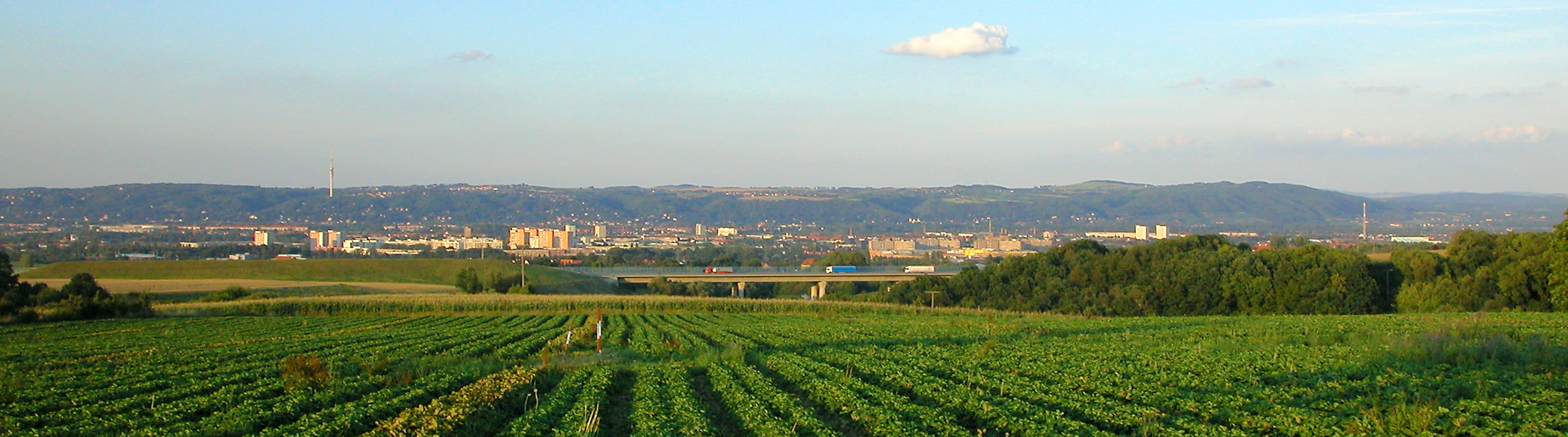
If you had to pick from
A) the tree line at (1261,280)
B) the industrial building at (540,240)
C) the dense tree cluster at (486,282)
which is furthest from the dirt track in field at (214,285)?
the industrial building at (540,240)

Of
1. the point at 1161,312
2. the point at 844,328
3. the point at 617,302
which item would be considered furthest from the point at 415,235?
the point at 844,328

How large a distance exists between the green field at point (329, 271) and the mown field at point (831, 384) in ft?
185

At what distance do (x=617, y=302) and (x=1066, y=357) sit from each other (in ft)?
149

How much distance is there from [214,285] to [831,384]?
70.7m

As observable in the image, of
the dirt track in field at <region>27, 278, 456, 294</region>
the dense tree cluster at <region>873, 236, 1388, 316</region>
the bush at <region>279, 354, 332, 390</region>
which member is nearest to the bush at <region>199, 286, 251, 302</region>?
the dirt track in field at <region>27, 278, 456, 294</region>

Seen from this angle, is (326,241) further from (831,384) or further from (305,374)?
(831,384)

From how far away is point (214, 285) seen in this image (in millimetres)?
75625

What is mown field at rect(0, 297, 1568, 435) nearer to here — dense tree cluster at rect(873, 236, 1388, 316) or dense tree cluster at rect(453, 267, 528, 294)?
dense tree cluster at rect(873, 236, 1388, 316)

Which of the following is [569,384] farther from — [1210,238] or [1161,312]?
[1210,238]

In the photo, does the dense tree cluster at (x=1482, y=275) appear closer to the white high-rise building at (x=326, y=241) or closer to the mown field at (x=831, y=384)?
the mown field at (x=831, y=384)

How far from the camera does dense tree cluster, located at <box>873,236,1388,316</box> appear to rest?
61.2 m

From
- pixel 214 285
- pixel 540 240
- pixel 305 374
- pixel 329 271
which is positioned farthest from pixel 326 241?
pixel 305 374

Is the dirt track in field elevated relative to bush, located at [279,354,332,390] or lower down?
lower down

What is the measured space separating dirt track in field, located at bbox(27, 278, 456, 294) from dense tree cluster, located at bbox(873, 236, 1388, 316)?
117 feet
